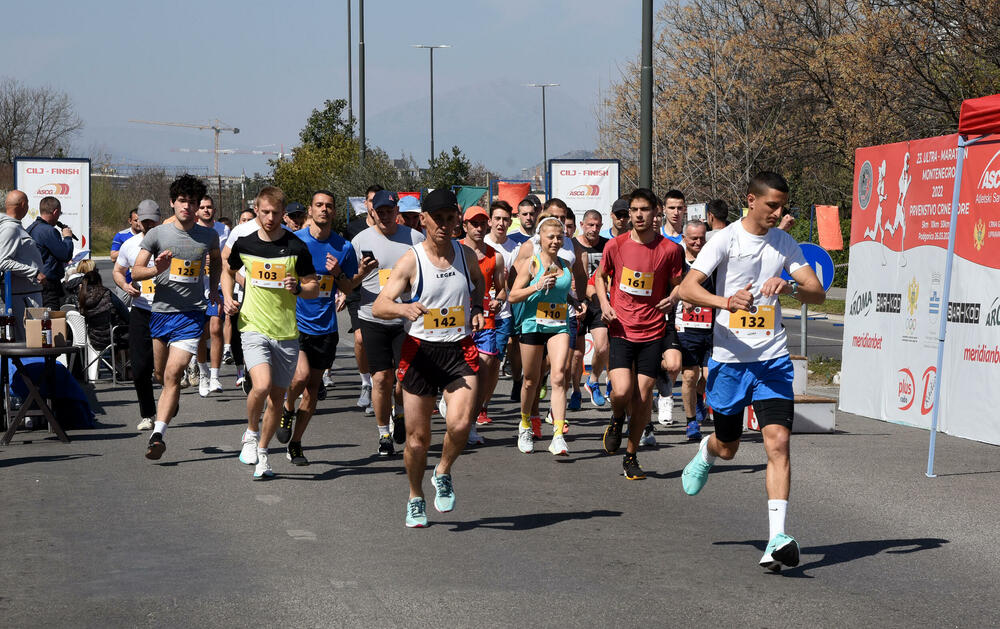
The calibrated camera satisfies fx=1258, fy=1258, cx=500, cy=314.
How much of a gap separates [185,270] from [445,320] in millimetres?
3770

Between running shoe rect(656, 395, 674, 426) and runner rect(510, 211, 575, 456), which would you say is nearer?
runner rect(510, 211, 575, 456)

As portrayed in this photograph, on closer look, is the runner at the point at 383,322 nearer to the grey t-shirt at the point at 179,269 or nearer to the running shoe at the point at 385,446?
the running shoe at the point at 385,446

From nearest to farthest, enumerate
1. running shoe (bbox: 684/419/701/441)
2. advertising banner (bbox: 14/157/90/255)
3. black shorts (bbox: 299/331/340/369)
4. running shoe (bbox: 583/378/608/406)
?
black shorts (bbox: 299/331/340/369) → running shoe (bbox: 684/419/701/441) → running shoe (bbox: 583/378/608/406) → advertising banner (bbox: 14/157/90/255)

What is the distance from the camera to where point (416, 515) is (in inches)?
292

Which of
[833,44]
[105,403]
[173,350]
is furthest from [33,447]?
[833,44]

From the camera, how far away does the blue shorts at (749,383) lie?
687 cm

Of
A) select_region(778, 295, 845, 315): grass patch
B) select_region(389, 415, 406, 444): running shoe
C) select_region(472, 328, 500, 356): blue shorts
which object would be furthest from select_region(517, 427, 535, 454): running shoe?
select_region(778, 295, 845, 315): grass patch

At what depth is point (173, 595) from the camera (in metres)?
5.90

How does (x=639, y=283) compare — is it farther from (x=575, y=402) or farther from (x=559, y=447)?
(x=575, y=402)

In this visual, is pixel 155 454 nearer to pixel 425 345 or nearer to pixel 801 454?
pixel 425 345

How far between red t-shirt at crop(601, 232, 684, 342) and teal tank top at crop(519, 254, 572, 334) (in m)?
0.82

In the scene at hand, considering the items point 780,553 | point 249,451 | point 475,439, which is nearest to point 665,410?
point 475,439

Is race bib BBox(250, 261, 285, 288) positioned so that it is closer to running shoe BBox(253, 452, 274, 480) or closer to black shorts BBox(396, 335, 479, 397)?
running shoe BBox(253, 452, 274, 480)

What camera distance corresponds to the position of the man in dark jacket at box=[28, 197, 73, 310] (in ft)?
47.9
